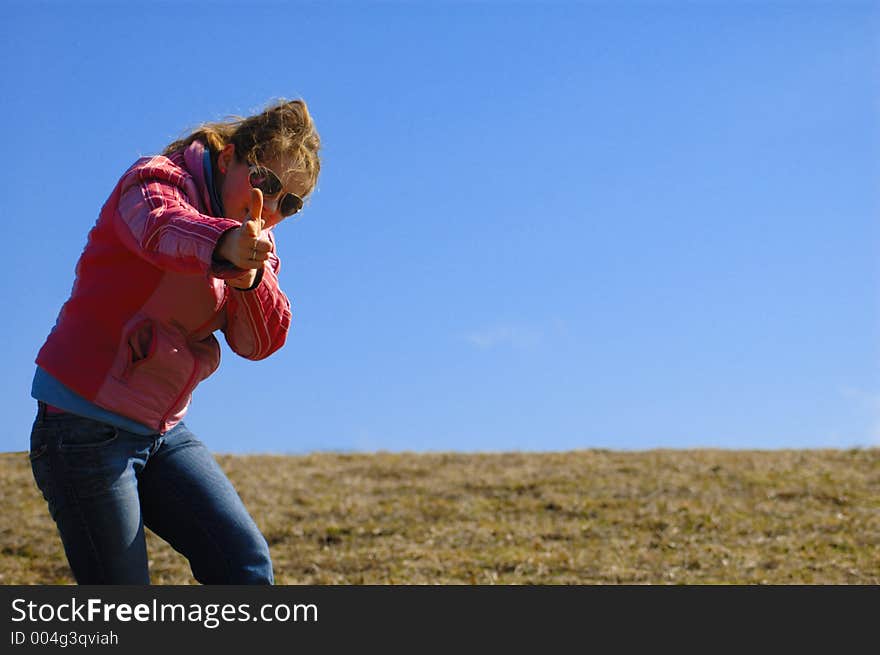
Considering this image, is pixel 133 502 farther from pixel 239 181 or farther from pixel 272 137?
pixel 272 137

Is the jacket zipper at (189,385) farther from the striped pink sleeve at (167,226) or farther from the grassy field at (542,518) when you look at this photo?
the grassy field at (542,518)

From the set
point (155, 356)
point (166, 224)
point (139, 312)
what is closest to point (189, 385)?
point (155, 356)

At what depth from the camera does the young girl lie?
138 inches

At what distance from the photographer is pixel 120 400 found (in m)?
3.54

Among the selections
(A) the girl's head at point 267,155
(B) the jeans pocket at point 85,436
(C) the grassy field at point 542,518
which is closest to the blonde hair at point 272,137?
(A) the girl's head at point 267,155

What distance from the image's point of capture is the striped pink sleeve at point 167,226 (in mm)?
3100

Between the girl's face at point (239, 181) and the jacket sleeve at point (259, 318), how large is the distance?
0.68ft

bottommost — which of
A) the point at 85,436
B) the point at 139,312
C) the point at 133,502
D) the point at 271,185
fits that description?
the point at 133,502

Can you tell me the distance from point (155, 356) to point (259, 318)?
396mm

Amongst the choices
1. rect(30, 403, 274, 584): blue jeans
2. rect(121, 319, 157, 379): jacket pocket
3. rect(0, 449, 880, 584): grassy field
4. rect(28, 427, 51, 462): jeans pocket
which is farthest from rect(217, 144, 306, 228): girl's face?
rect(0, 449, 880, 584): grassy field

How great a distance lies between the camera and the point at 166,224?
322 centimetres
